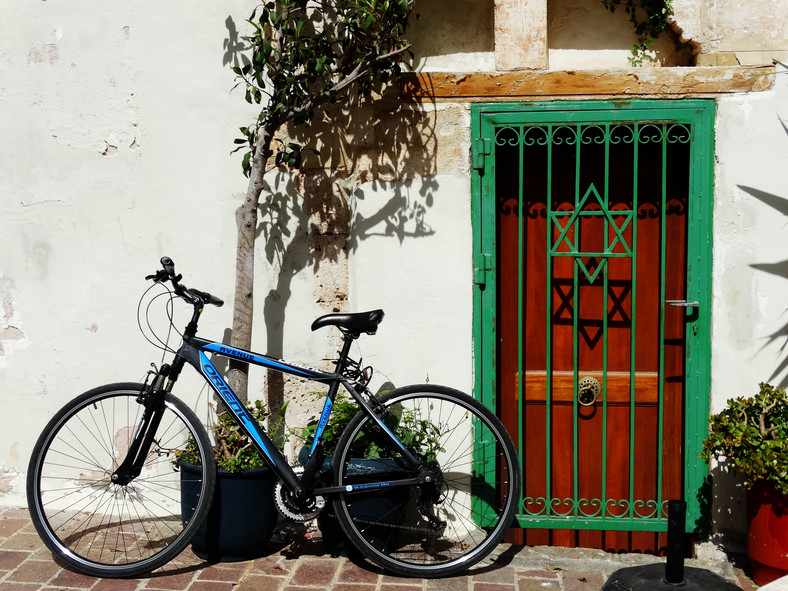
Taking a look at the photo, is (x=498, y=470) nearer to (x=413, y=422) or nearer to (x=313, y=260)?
(x=413, y=422)

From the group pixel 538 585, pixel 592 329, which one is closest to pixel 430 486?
pixel 538 585

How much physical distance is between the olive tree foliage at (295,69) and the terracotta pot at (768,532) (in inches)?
102

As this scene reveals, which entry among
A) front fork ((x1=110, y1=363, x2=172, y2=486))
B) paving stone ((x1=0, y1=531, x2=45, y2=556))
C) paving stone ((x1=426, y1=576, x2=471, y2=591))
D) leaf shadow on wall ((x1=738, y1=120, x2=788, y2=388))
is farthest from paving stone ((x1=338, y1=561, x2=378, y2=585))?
leaf shadow on wall ((x1=738, y1=120, x2=788, y2=388))

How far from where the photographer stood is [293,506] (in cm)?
407

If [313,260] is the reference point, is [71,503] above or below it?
below

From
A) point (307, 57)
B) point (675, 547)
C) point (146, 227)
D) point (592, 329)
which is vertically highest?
point (307, 57)

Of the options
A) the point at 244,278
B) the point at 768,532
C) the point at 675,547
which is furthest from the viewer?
the point at 244,278

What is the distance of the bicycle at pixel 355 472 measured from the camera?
4.05 m

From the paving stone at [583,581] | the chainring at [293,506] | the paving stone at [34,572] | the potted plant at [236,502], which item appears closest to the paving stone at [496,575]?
the paving stone at [583,581]

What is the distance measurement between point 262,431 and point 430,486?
2.82 ft

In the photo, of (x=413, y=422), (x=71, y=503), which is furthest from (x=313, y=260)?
(x=71, y=503)

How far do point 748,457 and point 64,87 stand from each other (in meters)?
4.05

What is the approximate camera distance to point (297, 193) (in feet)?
15.3

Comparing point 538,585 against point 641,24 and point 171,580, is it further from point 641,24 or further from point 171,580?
point 641,24
